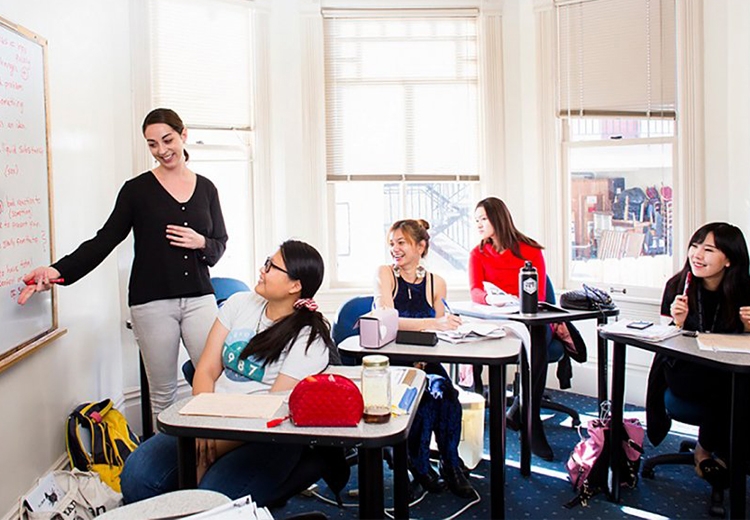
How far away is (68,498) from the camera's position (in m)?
2.57

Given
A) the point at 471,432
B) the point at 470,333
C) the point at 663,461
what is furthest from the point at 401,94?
the point at 663,461

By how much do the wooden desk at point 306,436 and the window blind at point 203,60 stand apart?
2.54 m

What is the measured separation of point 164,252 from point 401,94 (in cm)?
217

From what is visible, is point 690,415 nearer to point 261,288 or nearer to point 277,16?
point 261,288

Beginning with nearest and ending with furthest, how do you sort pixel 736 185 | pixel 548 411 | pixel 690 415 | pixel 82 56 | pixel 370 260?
pixel 690 415 < pixel 82 56 < pixel 736 185 < pixel 548 411 < pixel 370 260

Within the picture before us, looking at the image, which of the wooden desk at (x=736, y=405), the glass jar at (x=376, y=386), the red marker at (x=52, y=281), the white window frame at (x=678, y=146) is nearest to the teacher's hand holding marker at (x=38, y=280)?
the red marker at (x=52, y=281)

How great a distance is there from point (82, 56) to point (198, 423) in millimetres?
2194

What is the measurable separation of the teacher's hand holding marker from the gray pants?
0.40 metres

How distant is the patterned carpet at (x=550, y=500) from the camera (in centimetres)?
273

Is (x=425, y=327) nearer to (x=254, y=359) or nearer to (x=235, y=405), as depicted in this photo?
(x=254, y=359)

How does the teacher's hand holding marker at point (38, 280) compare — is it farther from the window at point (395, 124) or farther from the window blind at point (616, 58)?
the window blind at point (616, 58)

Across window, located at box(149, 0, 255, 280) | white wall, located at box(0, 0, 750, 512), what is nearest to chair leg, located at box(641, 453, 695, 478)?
white wall, located at box(0, 0, 750, 512)

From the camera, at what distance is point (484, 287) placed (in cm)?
369

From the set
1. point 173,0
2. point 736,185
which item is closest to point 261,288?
point 173,0
